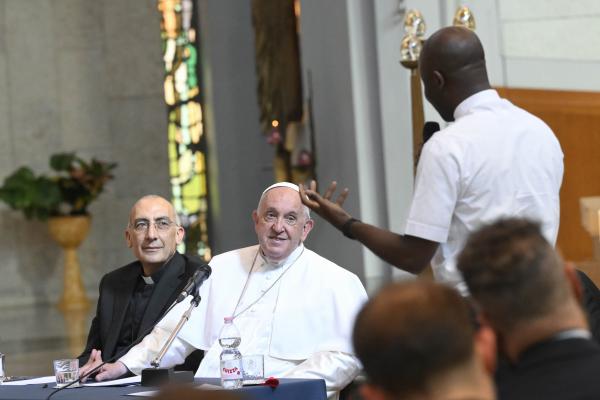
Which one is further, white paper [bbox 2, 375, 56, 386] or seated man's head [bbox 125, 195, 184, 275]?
seated man's head [bbox 125, 195, 184, 275]

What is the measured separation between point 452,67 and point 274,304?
173 cm

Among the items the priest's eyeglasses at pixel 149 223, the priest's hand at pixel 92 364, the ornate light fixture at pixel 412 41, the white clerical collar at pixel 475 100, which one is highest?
the ornate light fixture at pixel 412 41

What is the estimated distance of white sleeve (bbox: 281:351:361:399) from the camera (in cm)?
507

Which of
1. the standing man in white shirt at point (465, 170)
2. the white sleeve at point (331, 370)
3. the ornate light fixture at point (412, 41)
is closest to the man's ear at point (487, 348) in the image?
the standing man in white shirt at point (465, 170)

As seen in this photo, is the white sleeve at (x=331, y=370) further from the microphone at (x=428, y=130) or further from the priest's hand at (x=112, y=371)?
the microphone at (x=428, y=130)

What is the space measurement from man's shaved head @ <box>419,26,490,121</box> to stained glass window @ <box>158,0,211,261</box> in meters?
14.3

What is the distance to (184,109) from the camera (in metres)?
19.0

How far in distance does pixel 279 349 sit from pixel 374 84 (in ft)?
20.6

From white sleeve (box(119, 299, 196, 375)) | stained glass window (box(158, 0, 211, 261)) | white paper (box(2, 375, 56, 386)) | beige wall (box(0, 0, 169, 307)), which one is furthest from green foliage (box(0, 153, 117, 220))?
white paper (box(2, 375, 56, 386))

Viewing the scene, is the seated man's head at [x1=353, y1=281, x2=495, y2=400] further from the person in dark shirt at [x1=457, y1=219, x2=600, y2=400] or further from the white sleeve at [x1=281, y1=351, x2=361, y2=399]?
the white sleeve at [x1=281, y1=351, x2=361, y2=399]

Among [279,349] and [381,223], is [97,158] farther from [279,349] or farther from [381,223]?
[279,349]

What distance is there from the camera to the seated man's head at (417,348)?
1969mm

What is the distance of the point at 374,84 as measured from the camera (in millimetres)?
11508

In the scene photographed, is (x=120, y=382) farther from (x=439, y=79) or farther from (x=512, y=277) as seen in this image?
(x=512, y=277)
